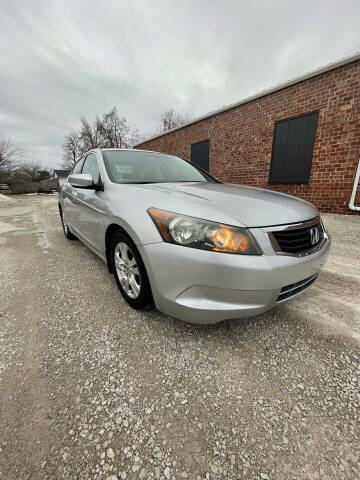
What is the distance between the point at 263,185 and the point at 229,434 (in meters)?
6.53

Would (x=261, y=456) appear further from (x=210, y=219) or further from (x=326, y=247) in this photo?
(x=326, y=247)

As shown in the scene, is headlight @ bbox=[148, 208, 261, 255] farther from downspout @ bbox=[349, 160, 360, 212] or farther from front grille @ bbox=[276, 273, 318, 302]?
downspout @ bbox=[349, 160, 360, 212]

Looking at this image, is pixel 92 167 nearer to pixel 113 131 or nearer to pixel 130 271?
pixel 130 271

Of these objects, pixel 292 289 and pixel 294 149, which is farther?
pixel 294 149

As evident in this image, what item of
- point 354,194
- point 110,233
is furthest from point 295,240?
point 354,194

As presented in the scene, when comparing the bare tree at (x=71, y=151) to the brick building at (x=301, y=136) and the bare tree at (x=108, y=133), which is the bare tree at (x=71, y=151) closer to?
the bare tree at (x=108, y=133)

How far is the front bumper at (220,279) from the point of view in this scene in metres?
1.19

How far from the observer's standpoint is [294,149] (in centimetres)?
564

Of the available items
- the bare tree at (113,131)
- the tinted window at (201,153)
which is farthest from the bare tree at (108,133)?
the tinted window at (201,153)

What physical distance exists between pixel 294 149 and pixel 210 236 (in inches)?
226

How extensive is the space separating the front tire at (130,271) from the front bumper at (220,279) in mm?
209

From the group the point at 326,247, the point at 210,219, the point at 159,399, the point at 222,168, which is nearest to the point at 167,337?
the point at 159,399

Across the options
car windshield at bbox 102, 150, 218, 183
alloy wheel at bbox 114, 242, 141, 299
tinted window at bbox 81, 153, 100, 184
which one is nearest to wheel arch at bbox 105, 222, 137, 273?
alloy wheel at bbox 114, 242, 141, 299

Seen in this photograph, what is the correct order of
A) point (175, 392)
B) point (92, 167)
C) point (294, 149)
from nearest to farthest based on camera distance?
point (175, 392)
point (92, 167)
point (294, 149)
